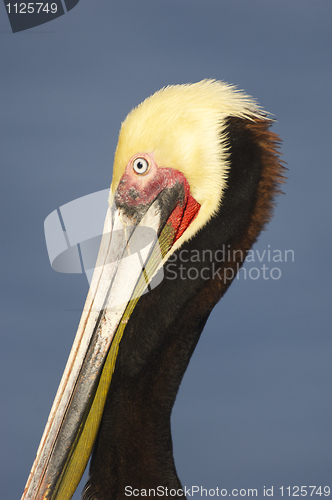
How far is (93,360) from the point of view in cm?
354

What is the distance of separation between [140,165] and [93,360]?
1.18 metres

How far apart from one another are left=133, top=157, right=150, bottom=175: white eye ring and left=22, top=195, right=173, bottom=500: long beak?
27cm

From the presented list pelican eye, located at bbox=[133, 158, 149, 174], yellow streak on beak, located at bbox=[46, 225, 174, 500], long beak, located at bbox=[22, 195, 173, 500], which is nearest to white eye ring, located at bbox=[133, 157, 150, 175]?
pelican eye, located at bbox=[133, 158, 149, 174]

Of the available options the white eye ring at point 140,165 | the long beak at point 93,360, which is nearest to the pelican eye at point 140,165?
the white eye ring at point 140,165

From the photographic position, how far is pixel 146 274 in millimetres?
3680

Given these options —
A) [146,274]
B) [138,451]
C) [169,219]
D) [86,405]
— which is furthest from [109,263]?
[138,451]

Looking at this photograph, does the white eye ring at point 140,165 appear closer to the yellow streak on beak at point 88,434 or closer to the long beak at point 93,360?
Answer: the long beak at point 93,360

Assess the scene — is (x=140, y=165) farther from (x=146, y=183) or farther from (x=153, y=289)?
(x=153, y=289)

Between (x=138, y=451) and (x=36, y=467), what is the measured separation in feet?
1.96

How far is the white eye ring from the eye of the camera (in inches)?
143

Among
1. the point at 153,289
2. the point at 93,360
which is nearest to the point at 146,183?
the point at 153,289

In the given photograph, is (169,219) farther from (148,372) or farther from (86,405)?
(86,405)

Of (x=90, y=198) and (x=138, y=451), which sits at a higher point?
(x=90, y=198)

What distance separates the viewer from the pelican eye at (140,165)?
3.62 metres
